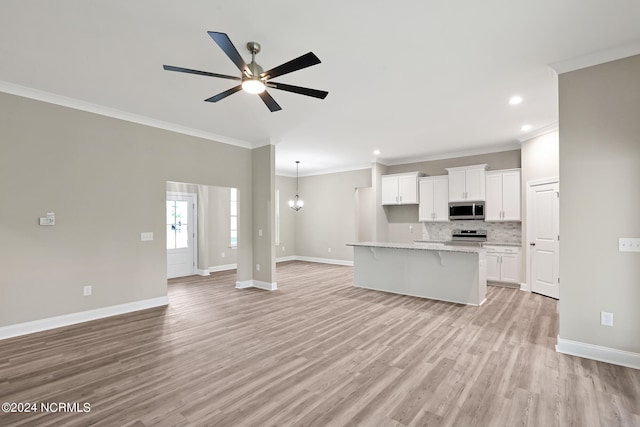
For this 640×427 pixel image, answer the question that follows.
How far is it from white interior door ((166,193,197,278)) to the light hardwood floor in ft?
10.4

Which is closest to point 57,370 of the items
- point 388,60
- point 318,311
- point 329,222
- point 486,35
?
point 318,311

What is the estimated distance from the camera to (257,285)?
623cm

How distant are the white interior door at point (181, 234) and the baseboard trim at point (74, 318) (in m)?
2.65

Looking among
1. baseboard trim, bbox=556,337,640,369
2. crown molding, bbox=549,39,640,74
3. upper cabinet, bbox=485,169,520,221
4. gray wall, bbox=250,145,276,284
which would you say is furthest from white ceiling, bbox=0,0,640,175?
A: baseboard trim, bbox=556,337,640,369

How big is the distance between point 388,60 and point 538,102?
104 inches

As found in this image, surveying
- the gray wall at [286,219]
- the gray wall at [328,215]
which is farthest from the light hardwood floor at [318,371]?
the gray wall at [286,219]

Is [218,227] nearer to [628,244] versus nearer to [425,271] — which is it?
[425,271]

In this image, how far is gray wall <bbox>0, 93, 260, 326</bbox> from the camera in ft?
12.0

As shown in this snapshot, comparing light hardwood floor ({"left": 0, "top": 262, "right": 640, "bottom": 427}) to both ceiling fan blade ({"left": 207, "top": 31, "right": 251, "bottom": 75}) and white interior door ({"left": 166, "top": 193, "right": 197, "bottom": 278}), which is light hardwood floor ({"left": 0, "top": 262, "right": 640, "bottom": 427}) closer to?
ceiling fan blade ({"left": 207, "top": 31, "right": 251, "bottom": 75})

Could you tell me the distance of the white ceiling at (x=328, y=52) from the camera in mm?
2354

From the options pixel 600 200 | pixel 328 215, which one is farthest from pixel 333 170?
Result: pixel 600 200

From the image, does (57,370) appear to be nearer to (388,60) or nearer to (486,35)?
(388,60)

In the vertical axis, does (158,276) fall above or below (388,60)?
below

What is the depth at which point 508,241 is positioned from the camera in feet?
21.5
